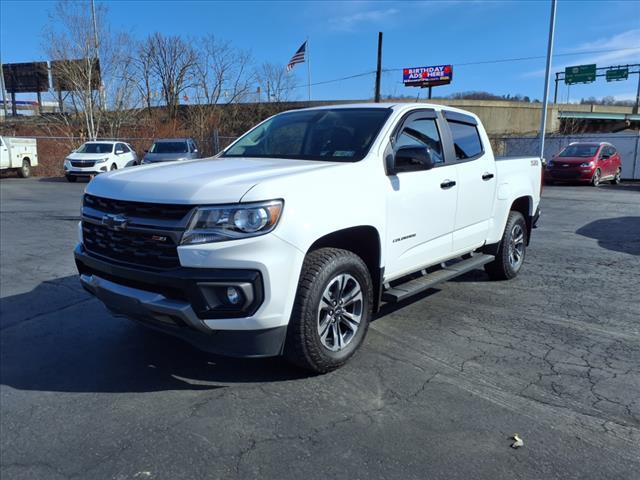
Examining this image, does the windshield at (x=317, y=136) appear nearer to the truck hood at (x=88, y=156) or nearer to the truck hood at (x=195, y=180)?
the truck hood at (x=195, y=180)

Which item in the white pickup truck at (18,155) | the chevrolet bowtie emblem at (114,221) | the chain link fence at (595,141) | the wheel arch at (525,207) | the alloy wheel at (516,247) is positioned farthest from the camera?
the chain link fence at (595,141)

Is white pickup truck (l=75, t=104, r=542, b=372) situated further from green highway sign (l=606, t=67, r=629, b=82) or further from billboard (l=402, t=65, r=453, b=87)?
green highway sign (l=606, t=67, r=629, b=82)

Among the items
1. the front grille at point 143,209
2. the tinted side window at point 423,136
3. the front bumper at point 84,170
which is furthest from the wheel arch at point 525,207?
the front bumper at point 84,170

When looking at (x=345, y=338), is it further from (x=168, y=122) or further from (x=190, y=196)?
(x=168, y=122)

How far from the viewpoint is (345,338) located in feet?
12.2

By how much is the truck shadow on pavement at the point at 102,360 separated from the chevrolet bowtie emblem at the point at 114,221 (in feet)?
3.70

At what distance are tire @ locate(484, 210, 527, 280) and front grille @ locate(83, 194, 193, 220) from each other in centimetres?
403

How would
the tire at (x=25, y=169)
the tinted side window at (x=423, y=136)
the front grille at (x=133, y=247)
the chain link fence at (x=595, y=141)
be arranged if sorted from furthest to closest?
the chain link fence at (x=595, y=141)
the tire at (x=25, y=169)
the tinted side window at (x=423, y=136)
the front grille at (x=133, y=247)

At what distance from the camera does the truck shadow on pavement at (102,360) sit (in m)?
3.57

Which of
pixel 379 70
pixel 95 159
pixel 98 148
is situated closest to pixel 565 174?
pixel 379 70

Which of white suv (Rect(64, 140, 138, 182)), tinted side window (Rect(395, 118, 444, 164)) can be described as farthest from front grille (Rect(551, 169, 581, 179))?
white suv (Rect(64, 140, 138, 182))

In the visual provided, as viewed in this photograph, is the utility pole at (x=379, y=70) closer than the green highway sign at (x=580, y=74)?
Yes

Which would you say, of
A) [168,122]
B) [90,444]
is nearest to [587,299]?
[90,444]

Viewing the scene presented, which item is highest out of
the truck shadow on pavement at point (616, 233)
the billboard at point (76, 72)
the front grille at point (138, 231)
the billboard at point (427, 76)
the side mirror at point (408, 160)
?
the billboard at point (427, 76)
